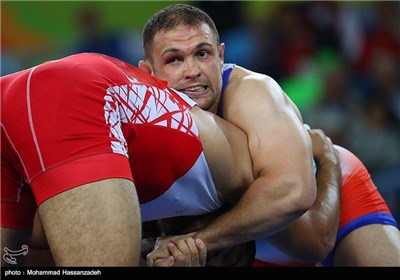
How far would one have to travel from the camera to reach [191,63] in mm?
2684

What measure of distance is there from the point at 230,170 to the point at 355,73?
3.76 m

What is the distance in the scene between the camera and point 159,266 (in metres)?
2.17

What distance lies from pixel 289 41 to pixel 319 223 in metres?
3.42

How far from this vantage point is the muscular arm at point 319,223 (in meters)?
2.65

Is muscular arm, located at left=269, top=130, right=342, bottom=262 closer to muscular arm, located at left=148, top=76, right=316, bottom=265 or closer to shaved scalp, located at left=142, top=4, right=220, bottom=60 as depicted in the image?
muscular arm, located at left=148, top=76, right=316, bottom=265

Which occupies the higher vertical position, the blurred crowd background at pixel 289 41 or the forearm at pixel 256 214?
the forearm at pixel 256 214

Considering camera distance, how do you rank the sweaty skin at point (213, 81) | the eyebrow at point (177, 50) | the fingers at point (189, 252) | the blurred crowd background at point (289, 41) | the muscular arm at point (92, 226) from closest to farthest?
the muscular arm at point (92, 226) < the fingers at point (189, 252) < the sweaty skin at point (213, 81) < the eyebrow at point (177, 50) < the blurred crowd background at point (289, 41)

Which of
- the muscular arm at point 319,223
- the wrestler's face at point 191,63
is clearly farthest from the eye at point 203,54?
the muscular arm at point 319,223

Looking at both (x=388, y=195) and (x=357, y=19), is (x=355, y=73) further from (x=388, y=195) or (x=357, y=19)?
(x=388, y=195)

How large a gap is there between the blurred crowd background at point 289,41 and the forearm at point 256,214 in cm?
325

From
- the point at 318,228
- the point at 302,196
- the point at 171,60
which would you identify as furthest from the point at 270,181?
the point at 171,60

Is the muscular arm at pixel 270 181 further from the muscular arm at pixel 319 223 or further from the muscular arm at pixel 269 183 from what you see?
the muscular arm at pixel 319 223

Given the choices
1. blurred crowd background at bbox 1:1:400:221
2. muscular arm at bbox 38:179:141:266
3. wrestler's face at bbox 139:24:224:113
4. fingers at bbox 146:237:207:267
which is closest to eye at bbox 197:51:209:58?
wrestler's face at bbox 139:24:224:113

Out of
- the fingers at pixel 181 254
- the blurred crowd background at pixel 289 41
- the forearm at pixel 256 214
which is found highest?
the forearm at pixel 256 214
